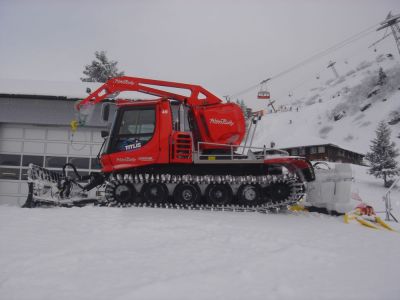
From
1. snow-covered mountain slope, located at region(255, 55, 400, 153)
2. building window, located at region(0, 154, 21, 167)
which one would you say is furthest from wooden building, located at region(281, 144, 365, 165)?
building window, located at region(0, 154, 21, 167)

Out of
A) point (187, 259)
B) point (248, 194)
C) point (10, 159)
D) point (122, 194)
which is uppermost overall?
point (10, 159)

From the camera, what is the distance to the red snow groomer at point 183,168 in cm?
779

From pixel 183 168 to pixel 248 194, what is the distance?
6.19ft

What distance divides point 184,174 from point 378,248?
4.88 metres

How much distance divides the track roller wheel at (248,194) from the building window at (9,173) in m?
10.8

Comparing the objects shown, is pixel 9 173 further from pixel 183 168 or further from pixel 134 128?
pixel 183 168

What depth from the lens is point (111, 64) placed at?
3322 cm

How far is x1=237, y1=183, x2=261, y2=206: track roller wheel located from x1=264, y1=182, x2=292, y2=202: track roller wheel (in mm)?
304

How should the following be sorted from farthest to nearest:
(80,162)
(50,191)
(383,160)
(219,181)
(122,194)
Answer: (383,160) → (80,162) → (50,191) → (122,194) → (219,181)

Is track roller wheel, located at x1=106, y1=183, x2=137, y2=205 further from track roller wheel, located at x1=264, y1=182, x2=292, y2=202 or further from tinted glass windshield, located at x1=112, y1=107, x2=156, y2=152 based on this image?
track roller wheel, located at x1=264, y1=182, x2=292, y2=202

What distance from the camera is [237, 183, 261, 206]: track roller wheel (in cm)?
782

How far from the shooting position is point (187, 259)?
3566 millimetres

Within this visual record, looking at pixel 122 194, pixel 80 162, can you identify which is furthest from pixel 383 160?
pixel 122 194

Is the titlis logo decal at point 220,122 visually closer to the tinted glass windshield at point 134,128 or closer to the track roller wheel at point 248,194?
the tinted glass windshield at point 134,128
